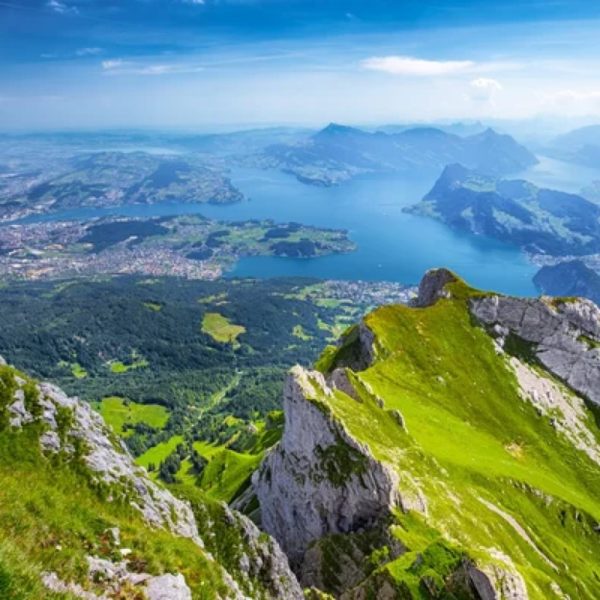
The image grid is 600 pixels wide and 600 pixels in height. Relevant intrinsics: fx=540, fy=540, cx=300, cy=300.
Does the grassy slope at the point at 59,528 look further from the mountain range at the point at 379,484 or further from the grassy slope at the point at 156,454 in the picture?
the grassy slope at the point at 156,454

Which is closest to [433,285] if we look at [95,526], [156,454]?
[95,526]

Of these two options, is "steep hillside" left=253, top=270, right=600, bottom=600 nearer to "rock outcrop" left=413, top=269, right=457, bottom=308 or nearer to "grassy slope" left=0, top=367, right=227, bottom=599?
"rock outcrop" left=413, top=269, right=457, bottom=308

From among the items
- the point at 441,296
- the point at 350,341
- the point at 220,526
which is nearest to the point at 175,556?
the point at 220,526

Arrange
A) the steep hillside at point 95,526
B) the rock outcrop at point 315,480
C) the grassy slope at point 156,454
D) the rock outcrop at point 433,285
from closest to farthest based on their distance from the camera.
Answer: the steep hillside at point 95,526 < the rock outcrop at point 315,480 < the rock outcrop at point 433,285 < the grassy slope at point 156,454

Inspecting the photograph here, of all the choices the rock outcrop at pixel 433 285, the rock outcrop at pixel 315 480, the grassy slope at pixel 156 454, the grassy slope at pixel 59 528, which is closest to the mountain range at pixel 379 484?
the grassy slope at pixel 59 528

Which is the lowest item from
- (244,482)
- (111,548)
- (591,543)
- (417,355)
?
(244,482)

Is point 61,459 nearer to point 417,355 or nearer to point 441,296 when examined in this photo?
point 417,355

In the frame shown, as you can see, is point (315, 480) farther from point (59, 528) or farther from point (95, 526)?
point (59, 528)
